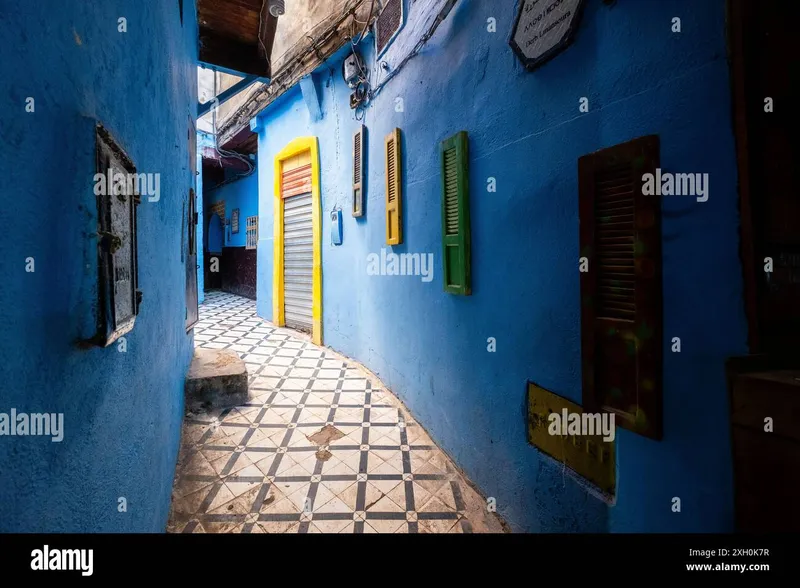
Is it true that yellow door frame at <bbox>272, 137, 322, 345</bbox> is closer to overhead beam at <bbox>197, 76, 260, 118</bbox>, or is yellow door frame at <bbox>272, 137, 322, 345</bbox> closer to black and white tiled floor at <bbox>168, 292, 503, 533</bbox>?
overhead beam at <bbox>197, 76, 260, 118</bbox>

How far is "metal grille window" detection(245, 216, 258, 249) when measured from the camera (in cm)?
1364

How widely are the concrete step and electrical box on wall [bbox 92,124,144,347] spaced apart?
3.19m

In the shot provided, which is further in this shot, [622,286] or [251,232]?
[251,232]

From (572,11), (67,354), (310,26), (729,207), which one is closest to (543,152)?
(572,11)

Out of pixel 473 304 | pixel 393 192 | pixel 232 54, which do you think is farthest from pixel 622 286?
pixel 232 54

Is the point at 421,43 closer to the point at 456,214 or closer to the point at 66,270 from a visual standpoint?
the point at 456,214

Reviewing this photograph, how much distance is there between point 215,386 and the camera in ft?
14.9

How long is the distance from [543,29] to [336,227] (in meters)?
4.94

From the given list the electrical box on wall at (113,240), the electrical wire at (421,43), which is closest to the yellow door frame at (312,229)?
the electrical wire at (421,43)

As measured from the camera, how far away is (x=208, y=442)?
3.91 m

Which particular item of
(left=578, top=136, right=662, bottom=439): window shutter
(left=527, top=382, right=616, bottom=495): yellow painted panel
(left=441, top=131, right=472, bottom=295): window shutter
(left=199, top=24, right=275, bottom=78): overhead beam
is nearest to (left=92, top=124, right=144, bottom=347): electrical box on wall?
(left=578, top=136, right=662, bottom=439): window shutter

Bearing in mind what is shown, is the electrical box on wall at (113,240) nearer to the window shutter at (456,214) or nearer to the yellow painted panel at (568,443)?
the yellow painted panel at (568,443)

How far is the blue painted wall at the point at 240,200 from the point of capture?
45.2ft

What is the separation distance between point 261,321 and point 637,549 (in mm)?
9024
